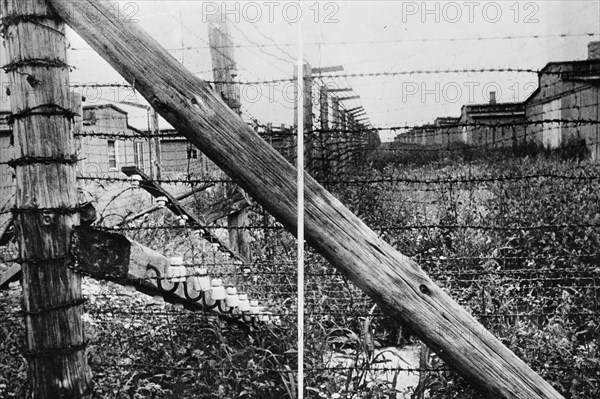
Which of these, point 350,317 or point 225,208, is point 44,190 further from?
point 225,208

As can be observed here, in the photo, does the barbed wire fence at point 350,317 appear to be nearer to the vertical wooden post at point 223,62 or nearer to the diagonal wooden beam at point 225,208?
the diagonal wooden beam at point 225,208

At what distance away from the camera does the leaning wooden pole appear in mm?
1615

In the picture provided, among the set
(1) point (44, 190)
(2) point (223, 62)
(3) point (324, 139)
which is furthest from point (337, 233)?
(3) point (324, 139)

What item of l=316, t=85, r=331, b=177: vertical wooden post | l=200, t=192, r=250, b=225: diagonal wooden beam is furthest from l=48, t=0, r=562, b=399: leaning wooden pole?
l=200, t=192, r=250, b=225: diagonal wooden beam

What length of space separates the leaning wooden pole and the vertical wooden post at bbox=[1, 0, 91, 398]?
456 mm

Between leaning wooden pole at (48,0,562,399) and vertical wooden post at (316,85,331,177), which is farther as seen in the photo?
vertical wooden post at (316,85,331,177)

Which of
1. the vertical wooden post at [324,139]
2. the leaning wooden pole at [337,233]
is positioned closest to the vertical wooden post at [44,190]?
the leaning wooden pole at [337,233]

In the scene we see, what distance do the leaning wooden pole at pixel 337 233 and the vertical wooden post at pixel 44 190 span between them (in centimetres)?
46

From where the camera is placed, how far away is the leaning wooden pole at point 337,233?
1615 millimetres

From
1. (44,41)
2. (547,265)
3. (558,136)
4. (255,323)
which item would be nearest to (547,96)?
(558,136)

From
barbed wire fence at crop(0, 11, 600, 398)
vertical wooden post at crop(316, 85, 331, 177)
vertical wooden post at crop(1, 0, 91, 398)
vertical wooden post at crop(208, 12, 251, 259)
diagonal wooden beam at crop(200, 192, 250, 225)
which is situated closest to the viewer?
vertical wooden post at crop(1, 0, 91, 398)

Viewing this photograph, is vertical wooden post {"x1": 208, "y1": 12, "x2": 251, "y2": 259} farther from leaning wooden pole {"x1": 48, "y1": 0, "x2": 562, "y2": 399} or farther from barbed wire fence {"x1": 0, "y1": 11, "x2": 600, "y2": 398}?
leaning wooden pole {"x1": 48, "y1": 0, "x2": 562, "y2": 399}

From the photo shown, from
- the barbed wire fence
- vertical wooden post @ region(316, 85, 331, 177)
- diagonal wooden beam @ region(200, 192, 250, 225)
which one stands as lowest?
the barbed wire fence

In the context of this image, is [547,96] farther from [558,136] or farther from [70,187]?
[70,187]
